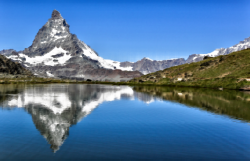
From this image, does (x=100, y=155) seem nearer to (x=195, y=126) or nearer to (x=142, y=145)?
(x=142, y=145)

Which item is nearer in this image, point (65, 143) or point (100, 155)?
point (100, 155)

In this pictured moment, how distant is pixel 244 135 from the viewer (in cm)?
3406

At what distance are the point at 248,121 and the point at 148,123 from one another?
71.8 ft

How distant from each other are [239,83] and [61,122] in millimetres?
184785

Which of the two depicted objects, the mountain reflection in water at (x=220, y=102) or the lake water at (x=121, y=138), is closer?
the lake water at (x=121, y=138)

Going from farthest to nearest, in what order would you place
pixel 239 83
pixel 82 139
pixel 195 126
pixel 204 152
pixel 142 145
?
pixel 239 83 → pixel 195 126 → pixel 82 139 → pixel 142 145 → pixel 204 152

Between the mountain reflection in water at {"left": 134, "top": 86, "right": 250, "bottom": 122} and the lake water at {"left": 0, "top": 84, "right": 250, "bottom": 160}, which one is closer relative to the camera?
the lake water at {"left": 0, "top": 84, "right": 250, "bottom": 160}

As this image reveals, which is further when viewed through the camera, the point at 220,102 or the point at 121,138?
the point at 220,102

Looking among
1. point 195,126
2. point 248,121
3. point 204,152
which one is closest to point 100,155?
point 204,152

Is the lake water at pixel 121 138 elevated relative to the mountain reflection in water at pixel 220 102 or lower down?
lower down

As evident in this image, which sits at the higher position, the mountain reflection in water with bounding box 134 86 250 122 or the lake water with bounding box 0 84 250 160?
the mountain reflection in water with bounding box 134 86 250 122

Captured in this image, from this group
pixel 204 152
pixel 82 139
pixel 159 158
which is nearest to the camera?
pixel 159 158

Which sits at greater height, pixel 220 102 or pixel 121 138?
pixel 220 102

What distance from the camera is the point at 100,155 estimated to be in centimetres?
2480
